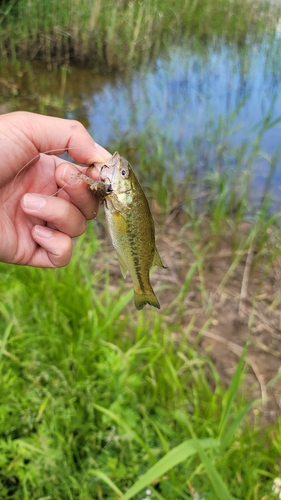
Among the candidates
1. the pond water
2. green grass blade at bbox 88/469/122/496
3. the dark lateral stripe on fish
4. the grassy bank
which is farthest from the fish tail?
the grassy bank

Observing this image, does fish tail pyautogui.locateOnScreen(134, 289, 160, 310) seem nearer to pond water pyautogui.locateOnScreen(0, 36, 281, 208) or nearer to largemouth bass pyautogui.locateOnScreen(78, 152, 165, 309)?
largemouth bass pyautogui.locateOnScreen(78, 152, 165, 309)

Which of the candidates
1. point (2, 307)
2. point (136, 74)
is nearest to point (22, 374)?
point (2, 307)

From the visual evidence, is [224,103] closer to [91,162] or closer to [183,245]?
[183,245]

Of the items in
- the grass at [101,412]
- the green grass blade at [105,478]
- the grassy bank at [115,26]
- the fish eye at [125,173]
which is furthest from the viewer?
the grassy bank at [115,26]

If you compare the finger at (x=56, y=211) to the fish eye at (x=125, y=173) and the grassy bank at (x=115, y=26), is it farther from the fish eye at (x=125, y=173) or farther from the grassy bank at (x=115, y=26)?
the grassy bank at (x=115, y=26)

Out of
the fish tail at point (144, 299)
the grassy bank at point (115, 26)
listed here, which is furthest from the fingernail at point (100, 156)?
the grassy bank at point (115, 26)
